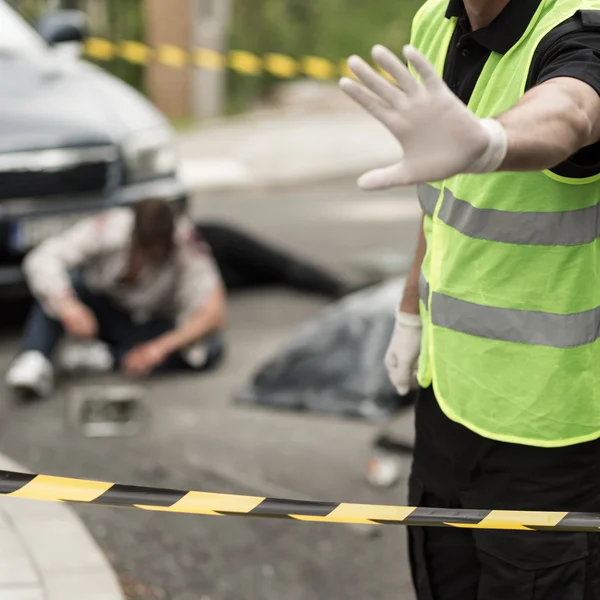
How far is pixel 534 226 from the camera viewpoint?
7.73 ft

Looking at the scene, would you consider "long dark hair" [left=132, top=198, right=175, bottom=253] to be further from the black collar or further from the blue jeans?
the black collar

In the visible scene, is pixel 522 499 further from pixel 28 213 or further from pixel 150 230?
pixel 28 213

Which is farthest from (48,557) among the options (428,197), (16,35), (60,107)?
(16,35)

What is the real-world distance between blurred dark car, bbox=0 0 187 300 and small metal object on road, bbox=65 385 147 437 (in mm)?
1160

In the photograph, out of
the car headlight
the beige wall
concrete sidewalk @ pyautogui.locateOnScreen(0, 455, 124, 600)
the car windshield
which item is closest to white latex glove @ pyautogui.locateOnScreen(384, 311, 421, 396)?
concrete sidewalk @ pyautogui.locateOnScreen(0, 455, 124, 600)

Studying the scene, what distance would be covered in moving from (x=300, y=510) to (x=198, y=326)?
142 inches

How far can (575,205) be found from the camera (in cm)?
233

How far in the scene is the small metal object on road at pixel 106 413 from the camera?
17.2 feet

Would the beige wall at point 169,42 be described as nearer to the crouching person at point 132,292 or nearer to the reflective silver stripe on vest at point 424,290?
the crouching person at point 132,292

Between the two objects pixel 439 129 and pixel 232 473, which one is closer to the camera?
pixel 439 129

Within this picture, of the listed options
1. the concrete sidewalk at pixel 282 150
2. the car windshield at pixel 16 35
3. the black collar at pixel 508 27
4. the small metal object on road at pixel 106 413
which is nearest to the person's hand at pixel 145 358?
the small metal object on road at pixel 106 413

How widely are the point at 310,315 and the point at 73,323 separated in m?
1.54

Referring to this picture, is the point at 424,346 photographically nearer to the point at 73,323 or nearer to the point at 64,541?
the point at 64,541

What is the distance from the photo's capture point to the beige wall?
52.2 ft
